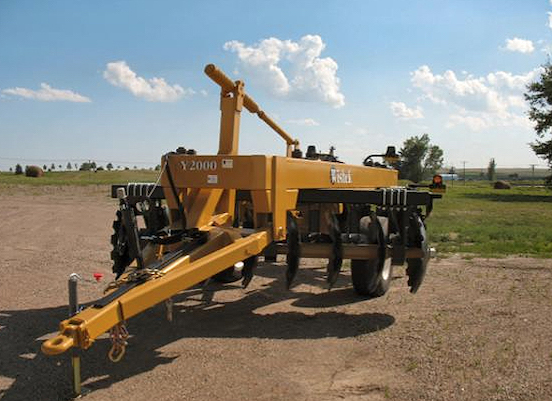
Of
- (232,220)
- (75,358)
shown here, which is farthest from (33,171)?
(75,358)

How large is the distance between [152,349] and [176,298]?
186cm

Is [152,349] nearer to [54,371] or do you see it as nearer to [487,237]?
[54,371]

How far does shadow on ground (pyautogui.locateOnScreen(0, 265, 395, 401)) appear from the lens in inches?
158

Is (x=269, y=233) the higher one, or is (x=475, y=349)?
(x=269, y=233)

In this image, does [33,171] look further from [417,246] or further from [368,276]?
[417,246]

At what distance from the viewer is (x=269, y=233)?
15.9 ft

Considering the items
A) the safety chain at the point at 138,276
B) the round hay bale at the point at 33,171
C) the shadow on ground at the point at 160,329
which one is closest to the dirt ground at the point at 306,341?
the shadow on ground at the point at 160,329

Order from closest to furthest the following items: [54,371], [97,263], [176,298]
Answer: [54,371] → [176,298] → [97,263]

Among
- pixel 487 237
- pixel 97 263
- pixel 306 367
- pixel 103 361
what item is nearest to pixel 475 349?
pixel 306 367

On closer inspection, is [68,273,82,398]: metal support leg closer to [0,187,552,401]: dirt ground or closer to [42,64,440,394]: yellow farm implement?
[0,187,552,401]: dirt ground

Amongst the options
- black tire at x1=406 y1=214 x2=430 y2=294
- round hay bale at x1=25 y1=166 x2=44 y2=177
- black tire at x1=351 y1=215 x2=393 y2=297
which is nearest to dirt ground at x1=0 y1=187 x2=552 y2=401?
black tire at x1=351 y1=215 x2=393 y2=297

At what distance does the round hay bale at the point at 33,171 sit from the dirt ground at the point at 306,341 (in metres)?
38.5

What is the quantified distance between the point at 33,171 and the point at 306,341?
43505 mm

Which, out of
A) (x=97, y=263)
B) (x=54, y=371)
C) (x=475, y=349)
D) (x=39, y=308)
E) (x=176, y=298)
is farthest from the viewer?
(x=97, y=263)
